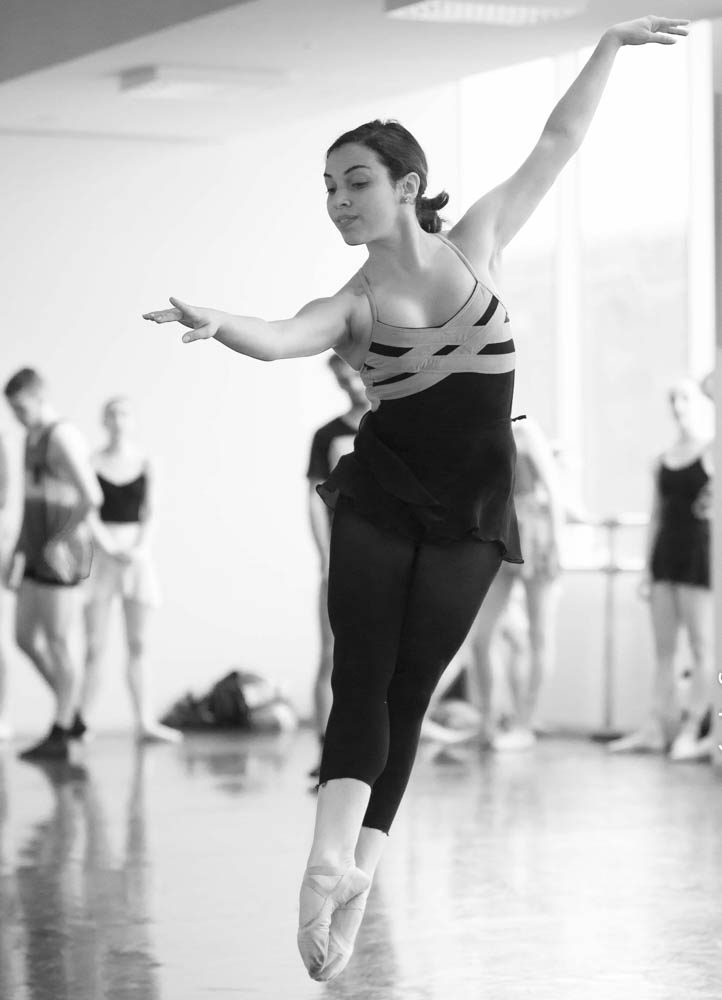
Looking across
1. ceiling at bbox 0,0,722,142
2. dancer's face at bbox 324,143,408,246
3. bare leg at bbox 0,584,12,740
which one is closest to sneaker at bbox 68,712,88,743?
bare leg at bbox 0,584,12,740

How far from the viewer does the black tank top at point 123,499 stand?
8.94 m

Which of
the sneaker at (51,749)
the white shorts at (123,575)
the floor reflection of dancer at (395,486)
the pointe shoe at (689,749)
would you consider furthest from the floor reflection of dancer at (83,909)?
the pointe shoe at (689,749)

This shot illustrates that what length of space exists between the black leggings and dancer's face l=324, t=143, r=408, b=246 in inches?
18.1

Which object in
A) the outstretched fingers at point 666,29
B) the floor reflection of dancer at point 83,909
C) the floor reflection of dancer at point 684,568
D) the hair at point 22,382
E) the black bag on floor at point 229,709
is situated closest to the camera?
the outstretched fingers at point 666,29

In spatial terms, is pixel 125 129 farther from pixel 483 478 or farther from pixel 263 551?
pixel 483 478

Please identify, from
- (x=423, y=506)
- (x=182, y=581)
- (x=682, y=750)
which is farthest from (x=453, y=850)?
(x=182, y=581)

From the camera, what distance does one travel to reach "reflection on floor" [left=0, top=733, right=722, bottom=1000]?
14.0 ft

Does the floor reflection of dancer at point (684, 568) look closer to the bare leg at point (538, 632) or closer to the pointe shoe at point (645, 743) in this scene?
the pointe shoe at point (645, 743)

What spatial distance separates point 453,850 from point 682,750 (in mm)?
2581

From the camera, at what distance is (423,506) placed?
3.10 metres

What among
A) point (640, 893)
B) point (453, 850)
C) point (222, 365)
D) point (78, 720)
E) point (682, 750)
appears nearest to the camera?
point (640, 893)

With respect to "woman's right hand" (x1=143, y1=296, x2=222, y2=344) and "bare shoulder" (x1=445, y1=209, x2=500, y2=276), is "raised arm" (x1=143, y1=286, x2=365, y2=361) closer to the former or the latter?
"woman's right hand" (x1=143, y1=296, x2=222, y2=344)

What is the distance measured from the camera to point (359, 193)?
3121mm

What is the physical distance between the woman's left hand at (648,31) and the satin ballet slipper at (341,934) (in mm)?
1537
